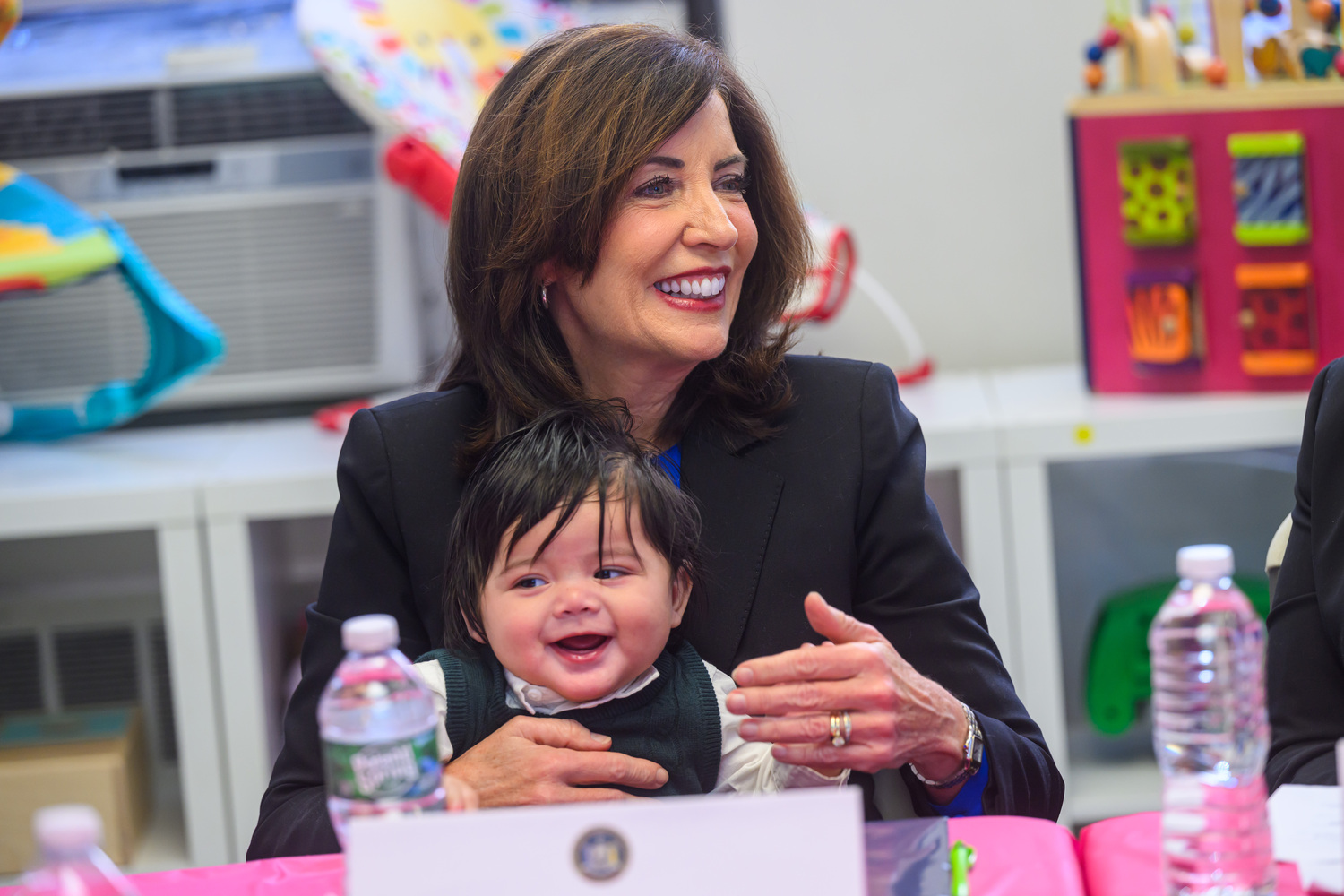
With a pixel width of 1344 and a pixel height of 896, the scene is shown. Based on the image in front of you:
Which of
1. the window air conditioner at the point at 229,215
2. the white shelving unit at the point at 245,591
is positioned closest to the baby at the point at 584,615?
the white shelving unit at the point at 245,591

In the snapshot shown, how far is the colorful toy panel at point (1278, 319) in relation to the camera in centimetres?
196

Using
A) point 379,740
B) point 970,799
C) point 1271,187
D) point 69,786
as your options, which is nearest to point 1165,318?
point 1271,187

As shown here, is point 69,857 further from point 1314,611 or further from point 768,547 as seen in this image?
point 1314,611

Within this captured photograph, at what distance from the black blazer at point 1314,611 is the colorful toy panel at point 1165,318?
0.84 metres

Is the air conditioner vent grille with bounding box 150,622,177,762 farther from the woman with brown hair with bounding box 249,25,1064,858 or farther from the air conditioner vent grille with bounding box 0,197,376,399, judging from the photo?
the woman with brown hair with bounding box 249,25,1064,858

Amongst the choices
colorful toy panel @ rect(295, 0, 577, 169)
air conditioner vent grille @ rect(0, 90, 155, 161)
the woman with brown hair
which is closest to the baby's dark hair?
the woman with brown hair

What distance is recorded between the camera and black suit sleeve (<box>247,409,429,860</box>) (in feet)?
4.11

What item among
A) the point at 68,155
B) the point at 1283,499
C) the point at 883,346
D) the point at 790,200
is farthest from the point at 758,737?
the point at 68,155

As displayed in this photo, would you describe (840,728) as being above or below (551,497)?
below

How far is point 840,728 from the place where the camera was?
3.37 feet

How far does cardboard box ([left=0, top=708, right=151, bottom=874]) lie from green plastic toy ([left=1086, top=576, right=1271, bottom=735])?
4.70ft

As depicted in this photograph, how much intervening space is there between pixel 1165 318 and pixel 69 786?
169 cm

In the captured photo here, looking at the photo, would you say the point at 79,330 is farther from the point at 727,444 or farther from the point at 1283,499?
the point at 1283,499

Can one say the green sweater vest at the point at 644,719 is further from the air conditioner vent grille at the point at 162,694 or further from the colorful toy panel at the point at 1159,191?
the air conditioner vent grille at the point at 162,694
